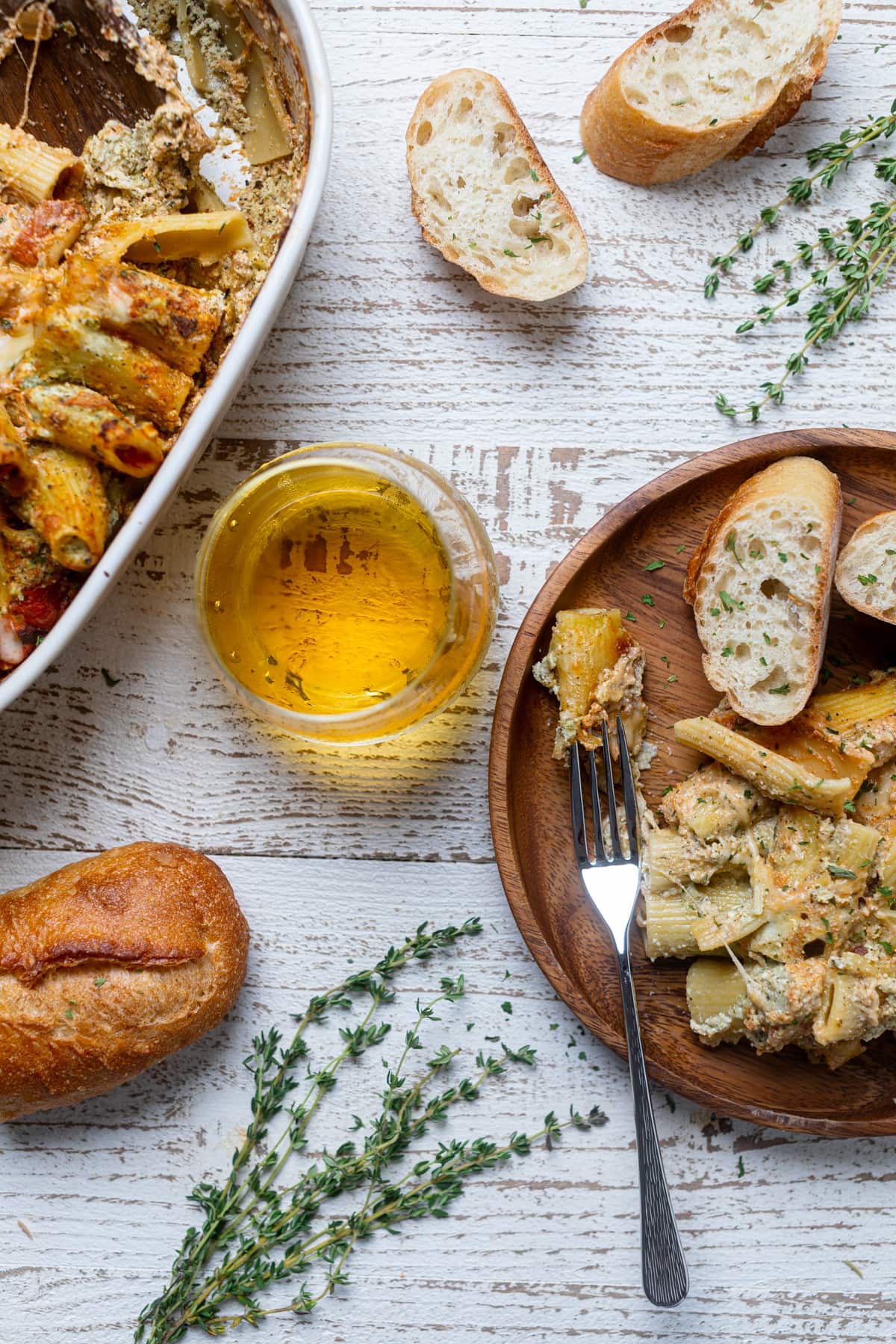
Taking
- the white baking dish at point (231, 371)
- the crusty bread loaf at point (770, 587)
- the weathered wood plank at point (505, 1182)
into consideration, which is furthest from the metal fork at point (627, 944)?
the white baking dish at point (231, 371)

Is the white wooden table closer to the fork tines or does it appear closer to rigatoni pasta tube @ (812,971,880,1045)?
the fork tines

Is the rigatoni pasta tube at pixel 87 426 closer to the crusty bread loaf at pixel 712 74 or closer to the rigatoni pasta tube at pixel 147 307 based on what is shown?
the rigatoni pasta tube at pixel 147 307

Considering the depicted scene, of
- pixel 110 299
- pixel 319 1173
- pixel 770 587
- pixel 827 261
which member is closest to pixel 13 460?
pixel 110 299

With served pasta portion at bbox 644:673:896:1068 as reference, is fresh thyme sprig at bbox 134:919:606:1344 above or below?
below

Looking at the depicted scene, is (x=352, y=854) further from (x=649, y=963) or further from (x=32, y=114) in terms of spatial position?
(x=32, y=114)

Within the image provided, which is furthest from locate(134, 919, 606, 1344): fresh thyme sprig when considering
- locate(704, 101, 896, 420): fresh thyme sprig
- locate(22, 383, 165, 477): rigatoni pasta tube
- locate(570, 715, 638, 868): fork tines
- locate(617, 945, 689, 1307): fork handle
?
locate(704, 101, 896, 420): fresh thyme sprig
